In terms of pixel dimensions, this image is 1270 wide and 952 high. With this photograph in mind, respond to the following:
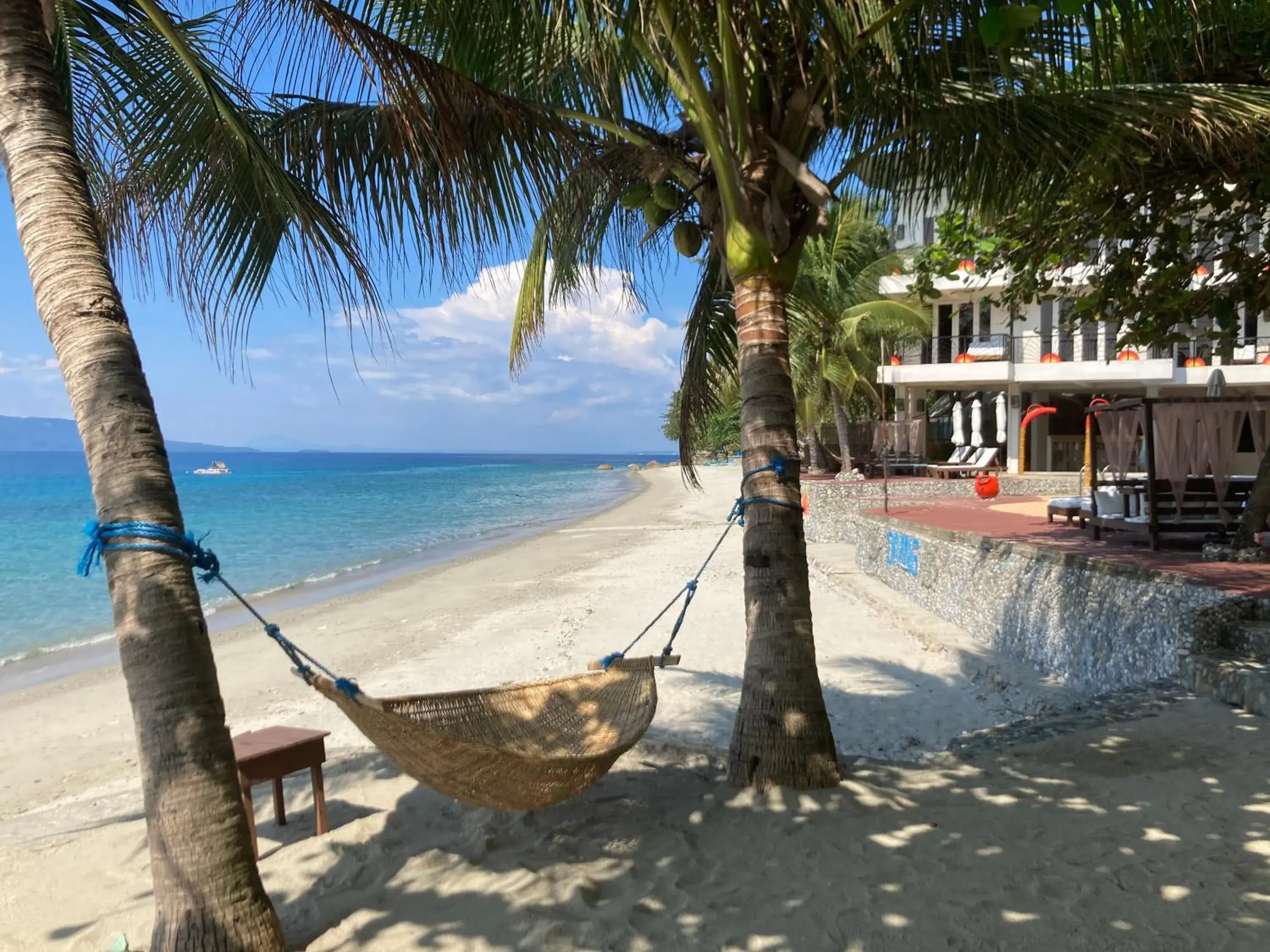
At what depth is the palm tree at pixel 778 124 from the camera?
143 inches

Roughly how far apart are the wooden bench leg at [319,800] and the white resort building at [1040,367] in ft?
58.3

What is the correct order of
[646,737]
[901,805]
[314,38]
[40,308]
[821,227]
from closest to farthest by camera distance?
1. [40,308]
2. [314,38]
3. [901,805]
4. [821,227]
5. [646,737]

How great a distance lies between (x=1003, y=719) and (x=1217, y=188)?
4.11 metres

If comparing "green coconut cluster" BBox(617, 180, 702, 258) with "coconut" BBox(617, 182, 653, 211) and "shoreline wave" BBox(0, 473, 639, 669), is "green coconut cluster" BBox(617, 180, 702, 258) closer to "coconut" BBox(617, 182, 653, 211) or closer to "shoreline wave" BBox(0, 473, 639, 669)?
"coconut" BBox(617, 182, 653, 211)

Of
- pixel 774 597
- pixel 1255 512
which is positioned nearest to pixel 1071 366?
pixel 1255 512

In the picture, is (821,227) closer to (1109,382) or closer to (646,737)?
(646,737)

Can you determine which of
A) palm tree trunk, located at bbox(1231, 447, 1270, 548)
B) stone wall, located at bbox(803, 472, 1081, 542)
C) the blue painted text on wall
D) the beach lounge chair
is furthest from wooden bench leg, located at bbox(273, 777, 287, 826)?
the beach lounge chair

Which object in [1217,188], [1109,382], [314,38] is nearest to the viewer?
[314,38]

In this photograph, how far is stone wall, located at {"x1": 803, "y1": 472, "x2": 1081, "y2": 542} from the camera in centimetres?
1664

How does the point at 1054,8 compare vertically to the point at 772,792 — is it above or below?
above

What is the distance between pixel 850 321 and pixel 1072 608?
14.6 metres

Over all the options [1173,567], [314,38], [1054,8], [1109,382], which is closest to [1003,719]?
[1173,567]

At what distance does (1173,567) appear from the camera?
21.5ft

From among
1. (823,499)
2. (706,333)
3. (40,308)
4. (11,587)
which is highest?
(706,333)
